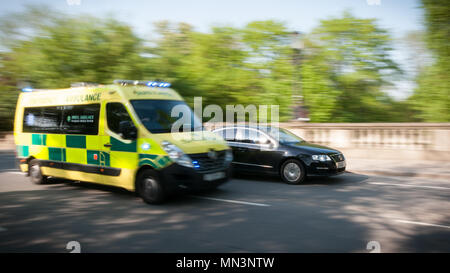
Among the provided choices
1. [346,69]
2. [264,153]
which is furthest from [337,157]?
[346,69]

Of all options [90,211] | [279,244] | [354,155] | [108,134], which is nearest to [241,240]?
[279,244]

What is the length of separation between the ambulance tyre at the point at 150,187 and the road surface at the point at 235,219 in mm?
187

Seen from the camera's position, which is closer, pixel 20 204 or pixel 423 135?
pixel 20 204

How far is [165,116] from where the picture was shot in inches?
270

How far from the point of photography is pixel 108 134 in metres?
6.75

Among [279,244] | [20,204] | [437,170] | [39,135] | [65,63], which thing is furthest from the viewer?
[65,63]

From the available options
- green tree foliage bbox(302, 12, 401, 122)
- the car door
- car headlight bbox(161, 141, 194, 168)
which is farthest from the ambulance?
green tree foliage bbox(302, 12, 401, 122)

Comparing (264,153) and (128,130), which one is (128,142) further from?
(264,153)

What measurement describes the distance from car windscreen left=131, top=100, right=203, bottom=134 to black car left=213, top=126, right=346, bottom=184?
2.24 metres

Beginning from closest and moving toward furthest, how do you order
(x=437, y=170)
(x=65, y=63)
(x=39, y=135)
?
(x=39, y=135) < (x=437, y=170) < (x=65, y=63)

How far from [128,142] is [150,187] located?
3.27 feet
